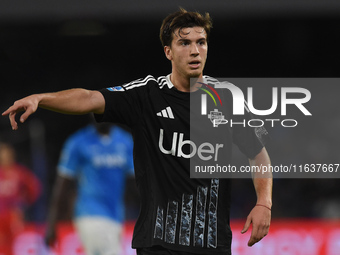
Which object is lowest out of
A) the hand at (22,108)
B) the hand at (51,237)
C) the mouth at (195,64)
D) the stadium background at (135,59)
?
the hand at (51,237)

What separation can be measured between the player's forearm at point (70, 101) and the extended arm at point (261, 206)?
105 centimetres

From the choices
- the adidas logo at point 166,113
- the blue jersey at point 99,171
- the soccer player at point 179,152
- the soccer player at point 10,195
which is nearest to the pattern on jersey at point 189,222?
the soccer player at point 179,152

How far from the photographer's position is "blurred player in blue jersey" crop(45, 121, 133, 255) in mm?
6855

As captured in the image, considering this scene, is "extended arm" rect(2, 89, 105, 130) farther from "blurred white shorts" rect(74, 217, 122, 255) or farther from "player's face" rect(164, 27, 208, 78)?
"blurred white shorts" rect(74, 217, 122, 255)

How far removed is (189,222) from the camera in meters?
3.74

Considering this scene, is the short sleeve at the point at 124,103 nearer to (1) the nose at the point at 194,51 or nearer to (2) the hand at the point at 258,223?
(1) the nose at the point at 194,51

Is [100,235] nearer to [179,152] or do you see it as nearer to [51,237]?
[51,237]

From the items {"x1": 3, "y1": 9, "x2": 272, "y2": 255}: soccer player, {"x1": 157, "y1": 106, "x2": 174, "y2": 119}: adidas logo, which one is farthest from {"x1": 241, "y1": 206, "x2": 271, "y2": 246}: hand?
{"x1": 157, "y1": 106, "x2": 174, "y2": 119}: adidas logo

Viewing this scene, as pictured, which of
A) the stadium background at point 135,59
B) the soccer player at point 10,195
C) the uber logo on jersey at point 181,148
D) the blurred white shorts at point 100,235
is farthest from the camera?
the stadium background at point 135,59

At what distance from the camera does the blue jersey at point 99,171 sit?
691cm

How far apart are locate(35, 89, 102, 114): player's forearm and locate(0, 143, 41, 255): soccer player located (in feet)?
19.6

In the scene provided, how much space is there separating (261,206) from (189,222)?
43 cm

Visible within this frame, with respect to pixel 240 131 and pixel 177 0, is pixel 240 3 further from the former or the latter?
pixel 240 131

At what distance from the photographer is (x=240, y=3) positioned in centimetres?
1197
